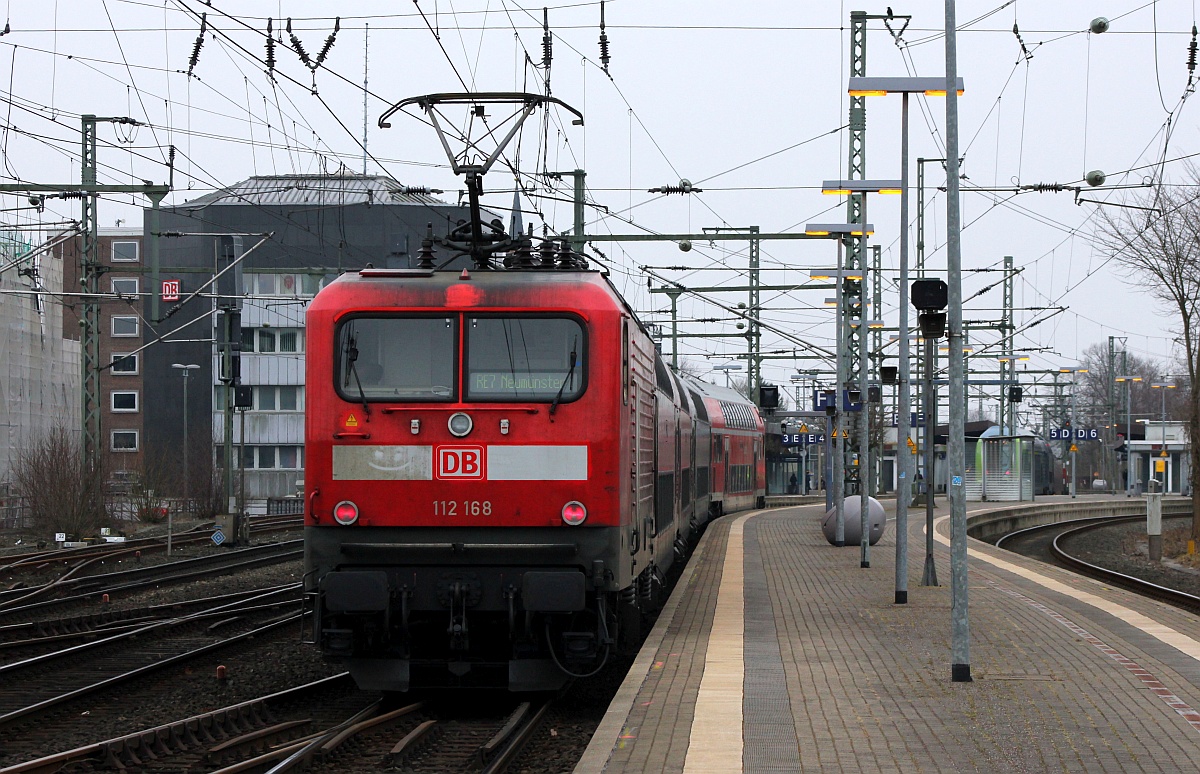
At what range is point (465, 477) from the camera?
9.91m

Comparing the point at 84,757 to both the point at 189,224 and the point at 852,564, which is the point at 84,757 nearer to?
the point at 852,564

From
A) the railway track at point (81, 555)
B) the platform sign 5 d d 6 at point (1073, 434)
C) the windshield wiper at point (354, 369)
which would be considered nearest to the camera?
the windshield wiper at point (354, 369)

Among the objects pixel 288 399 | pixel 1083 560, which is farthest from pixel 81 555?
pixel 288 399

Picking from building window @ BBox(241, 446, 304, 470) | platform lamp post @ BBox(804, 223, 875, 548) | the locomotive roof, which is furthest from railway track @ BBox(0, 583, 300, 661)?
building window @ BBox(241, 446, 304, 470)

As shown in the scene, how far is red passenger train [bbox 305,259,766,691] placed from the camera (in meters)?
9.80

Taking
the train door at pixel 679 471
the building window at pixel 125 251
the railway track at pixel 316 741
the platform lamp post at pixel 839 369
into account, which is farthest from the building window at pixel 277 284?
the railway track at pixel 316 741

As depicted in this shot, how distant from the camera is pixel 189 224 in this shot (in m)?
63.7

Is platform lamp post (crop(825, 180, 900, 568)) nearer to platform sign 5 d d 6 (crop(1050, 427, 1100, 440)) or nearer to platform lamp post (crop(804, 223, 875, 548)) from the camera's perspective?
platform lamp post (crop(804, 223, 875, 548))

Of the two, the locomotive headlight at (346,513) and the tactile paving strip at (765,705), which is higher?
the locomotive headlight at (346,513)

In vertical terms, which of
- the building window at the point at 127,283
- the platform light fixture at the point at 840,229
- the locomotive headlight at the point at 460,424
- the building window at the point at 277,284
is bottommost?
the locomotive headlight at the point at 460,424

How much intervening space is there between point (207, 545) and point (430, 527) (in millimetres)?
21228

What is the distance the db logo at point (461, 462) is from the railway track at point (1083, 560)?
14061 millimetres

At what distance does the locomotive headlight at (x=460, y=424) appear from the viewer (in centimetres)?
995

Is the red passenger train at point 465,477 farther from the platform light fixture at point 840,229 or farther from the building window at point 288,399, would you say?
the building window at point 288,399
